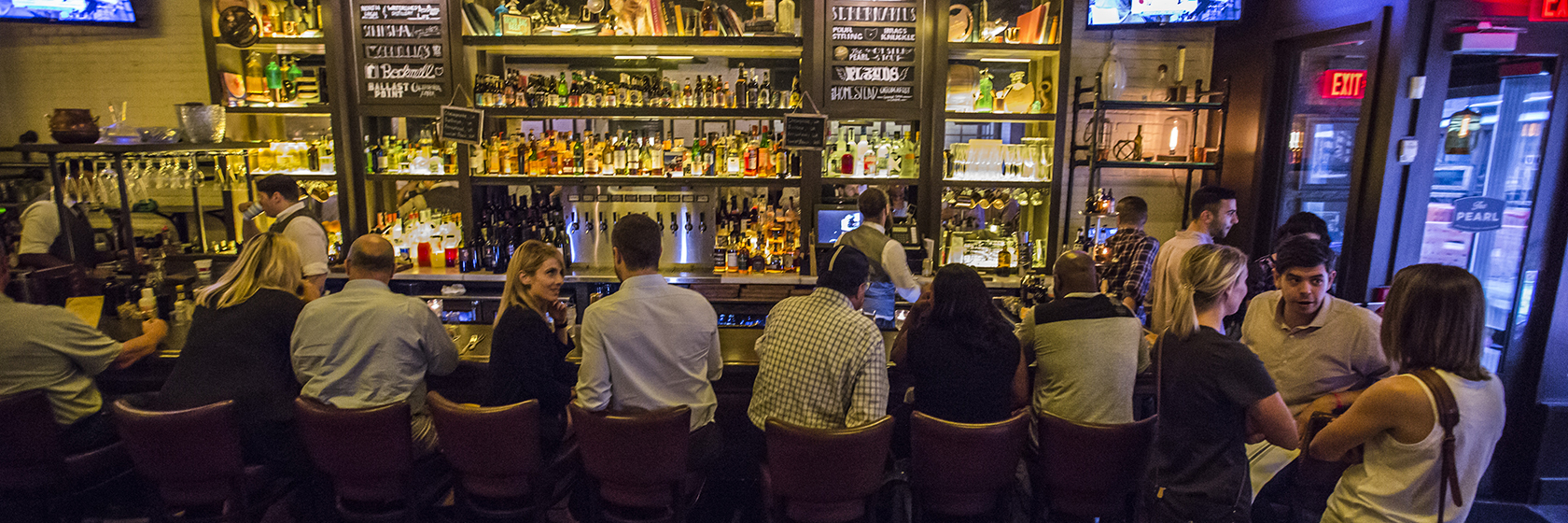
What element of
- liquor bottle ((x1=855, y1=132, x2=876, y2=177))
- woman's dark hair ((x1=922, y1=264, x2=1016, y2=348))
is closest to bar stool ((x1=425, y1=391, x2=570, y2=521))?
woman's dark hair ((x1=922, y1=264, x2=1016, y2=348))

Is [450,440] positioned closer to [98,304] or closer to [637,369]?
[637,369]

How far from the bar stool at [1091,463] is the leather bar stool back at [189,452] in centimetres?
269

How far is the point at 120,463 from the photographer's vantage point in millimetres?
2920

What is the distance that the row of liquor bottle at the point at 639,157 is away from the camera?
5367 mm

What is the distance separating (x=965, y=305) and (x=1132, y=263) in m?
2.33

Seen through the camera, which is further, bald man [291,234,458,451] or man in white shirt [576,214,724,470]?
bald man [291,234,458,451]

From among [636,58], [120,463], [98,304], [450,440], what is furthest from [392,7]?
[450,440]

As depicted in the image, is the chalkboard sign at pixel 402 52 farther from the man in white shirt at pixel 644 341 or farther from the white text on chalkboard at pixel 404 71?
the man in white shirt at pixel 644 341

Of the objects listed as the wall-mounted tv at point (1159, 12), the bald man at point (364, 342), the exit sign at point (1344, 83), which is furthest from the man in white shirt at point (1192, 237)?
the bald man at point (364, 342)

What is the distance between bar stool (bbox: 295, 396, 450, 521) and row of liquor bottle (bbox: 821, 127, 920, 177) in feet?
11.4

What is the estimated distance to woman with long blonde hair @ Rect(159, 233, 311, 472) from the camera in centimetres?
263

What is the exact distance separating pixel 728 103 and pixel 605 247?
144cm

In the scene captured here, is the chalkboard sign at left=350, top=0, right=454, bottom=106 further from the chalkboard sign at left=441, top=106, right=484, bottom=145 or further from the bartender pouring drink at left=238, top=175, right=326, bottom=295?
the bartender pouring drink at left=238, top=175, right=326, bottom=295

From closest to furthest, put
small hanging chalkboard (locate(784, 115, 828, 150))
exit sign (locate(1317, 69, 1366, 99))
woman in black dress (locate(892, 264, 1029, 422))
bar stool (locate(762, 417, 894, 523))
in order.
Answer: bar stool (locate(762, 417, 894, 523)) < woman in black dress (locate(892, 264, 1029, 422)) < exit sign (locate(1317, 69, 1366, 99)) < small hanging chalkboard (locate(784, 115, 828, 150))
